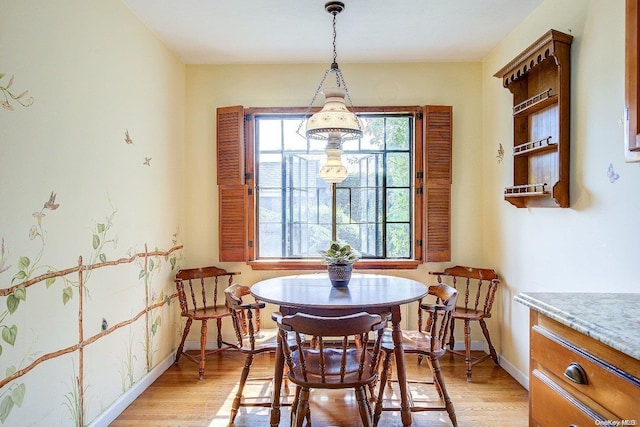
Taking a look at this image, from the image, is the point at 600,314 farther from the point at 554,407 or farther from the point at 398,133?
the point at 398,133

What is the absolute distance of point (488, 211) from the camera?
344cm

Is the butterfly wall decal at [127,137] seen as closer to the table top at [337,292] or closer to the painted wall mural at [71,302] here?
the painted wall mural at [71,302]

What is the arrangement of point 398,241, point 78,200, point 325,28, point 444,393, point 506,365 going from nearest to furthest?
point 78,200 < point 444,393 < point 325,28 < point 506,365 < point 398,241

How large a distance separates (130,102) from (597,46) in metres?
2.78

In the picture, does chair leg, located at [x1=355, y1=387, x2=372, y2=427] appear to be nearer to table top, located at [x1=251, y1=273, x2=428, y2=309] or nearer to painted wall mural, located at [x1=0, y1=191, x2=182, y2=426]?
table top, located at [x1=251, y1=273, x2=428, y2=309]

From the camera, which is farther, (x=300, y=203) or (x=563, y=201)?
(x=300, y=203)

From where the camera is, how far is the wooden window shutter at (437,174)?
344 centimetres

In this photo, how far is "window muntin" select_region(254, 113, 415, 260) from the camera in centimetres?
359

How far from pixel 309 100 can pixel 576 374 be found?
2.95 m

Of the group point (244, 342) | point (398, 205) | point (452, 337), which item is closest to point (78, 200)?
point (244, 342)

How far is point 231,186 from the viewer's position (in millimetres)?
3500

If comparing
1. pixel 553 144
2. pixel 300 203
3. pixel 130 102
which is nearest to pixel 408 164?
pixel 300 203

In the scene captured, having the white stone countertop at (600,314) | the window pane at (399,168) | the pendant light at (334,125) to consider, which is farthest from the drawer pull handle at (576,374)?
the window pane at (399,168)

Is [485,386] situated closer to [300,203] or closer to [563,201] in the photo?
[563,201]
